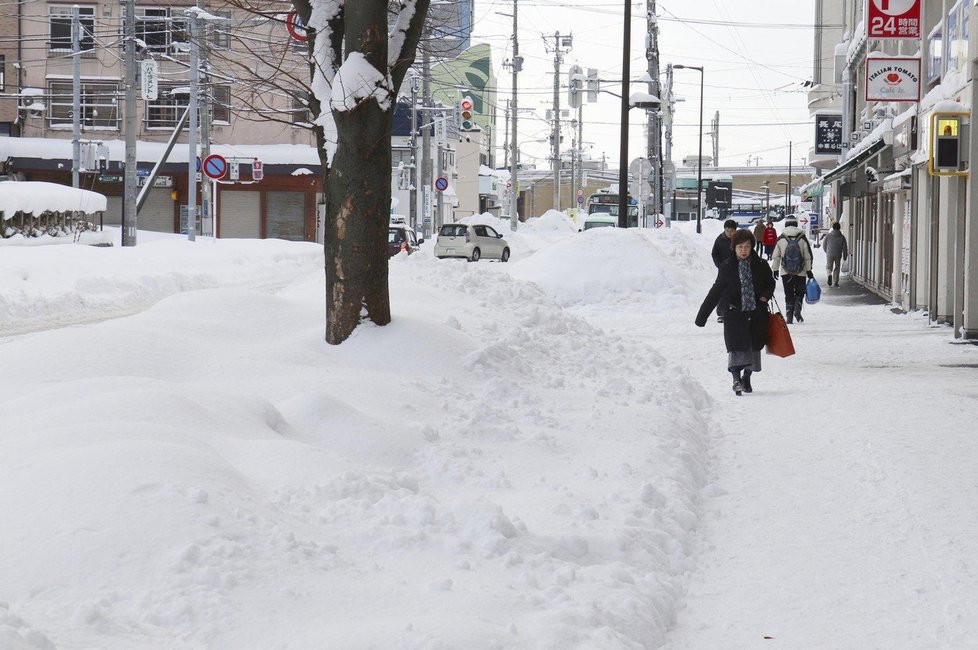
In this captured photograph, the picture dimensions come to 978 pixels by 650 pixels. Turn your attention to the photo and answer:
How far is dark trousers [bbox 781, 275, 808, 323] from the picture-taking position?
20.7m

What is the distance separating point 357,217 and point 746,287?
4813 mm

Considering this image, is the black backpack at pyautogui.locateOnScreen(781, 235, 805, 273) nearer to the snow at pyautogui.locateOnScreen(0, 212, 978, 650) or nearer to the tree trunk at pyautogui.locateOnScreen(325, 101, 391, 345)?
the snow at pyautogui.locateOnScreen(0, 212, 978, 650)

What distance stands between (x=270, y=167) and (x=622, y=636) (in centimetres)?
5190


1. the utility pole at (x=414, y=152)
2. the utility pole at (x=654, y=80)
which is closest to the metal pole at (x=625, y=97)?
the utility pole at (x=654, y=80)

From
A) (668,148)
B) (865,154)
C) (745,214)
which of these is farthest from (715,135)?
(865,154)

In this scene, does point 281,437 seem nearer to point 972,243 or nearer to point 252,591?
point 252,591

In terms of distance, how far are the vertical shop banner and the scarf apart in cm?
3709

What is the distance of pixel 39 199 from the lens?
32812 mm

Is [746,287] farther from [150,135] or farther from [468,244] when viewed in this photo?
[150,135]

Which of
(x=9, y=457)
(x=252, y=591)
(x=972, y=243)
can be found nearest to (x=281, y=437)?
(x=9, y=457)

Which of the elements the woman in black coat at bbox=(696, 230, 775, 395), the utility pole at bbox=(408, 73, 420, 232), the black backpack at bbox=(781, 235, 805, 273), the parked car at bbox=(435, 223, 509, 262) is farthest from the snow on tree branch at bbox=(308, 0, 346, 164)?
the utility pole at bbox=(408, 73, 420, 232)

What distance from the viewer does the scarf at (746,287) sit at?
13.0 m

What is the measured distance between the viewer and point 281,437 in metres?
7.31

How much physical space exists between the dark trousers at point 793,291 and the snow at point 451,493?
7452mm
